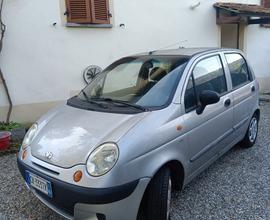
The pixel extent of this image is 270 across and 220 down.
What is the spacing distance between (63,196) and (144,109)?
0.99 m

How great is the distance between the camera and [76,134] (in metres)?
2.43

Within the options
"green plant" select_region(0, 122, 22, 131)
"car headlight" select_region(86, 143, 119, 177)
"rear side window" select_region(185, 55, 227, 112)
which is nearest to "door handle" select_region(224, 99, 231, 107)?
"rear side window" select_region(185, 55, 227, 112)

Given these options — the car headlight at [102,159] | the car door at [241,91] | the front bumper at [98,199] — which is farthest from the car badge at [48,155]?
the car door at [241,91]

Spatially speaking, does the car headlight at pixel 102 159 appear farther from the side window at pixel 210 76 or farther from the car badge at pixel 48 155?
the side window at pixel 210 76

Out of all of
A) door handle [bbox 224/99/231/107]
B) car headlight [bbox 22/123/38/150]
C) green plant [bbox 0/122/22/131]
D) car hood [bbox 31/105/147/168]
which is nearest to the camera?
car hood [bbox 31/105/147/168]

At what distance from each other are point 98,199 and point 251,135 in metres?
3.12

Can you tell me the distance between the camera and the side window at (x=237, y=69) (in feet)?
12.3

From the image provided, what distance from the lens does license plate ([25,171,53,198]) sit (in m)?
2.26

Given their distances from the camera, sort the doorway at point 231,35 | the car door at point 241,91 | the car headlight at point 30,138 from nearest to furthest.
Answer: the car headlight at point 30,138
the car door at point 241,91
the doorway at point 231,35

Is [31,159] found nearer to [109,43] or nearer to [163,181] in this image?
[163,181]

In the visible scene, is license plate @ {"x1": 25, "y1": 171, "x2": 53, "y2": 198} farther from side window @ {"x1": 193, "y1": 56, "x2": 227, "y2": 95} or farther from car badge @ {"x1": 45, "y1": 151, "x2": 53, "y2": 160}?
side window @ {"x1": 193, "y1": 56, "x2": 227, "y2": 95}

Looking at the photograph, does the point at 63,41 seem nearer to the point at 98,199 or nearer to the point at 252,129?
the point at 252,129

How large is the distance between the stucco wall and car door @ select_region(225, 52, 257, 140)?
313 centimetres

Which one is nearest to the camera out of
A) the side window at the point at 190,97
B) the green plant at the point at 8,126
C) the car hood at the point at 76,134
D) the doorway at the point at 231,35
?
the car hood at the point at 76,134
